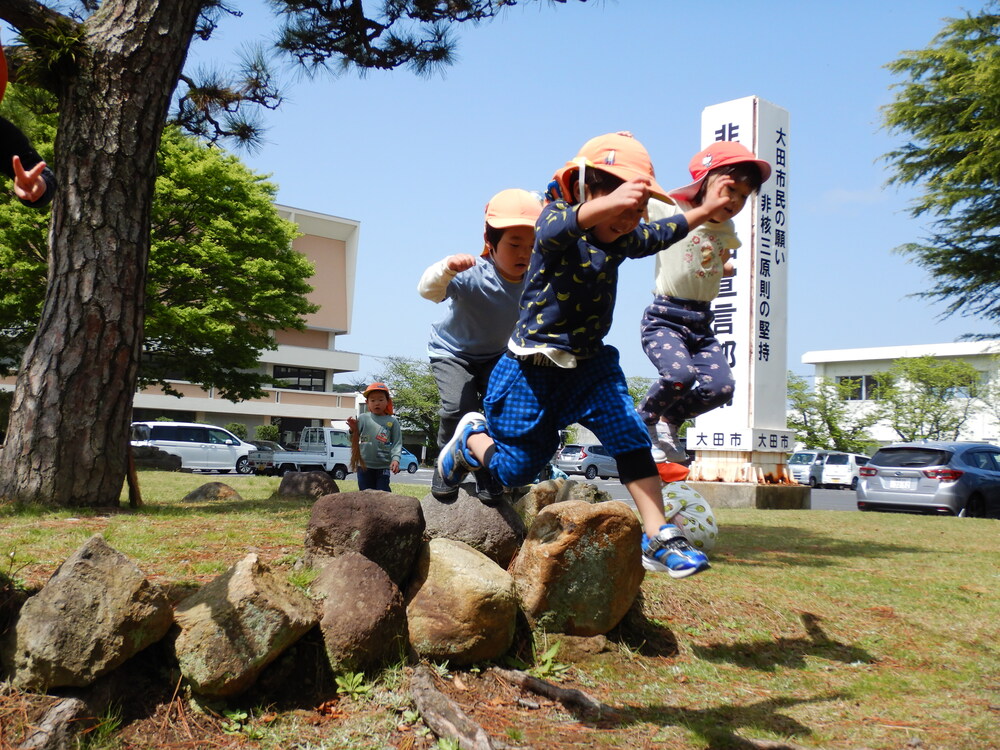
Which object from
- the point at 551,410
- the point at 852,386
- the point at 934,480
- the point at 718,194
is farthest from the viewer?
the point at 852,386

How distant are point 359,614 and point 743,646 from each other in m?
2.28

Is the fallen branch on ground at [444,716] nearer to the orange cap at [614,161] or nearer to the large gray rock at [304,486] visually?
the orange cap at [614,161]

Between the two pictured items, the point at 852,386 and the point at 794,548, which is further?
the point at 852,386

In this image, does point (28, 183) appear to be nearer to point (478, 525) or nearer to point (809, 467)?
point (478, 525)

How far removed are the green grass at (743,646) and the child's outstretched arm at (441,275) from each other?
1568 mm

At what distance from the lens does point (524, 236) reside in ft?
13.1

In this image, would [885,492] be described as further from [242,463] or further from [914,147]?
[242,463]

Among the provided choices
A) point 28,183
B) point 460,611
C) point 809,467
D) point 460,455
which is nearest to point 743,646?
point 460,611

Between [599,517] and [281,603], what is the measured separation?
1784 millimetres

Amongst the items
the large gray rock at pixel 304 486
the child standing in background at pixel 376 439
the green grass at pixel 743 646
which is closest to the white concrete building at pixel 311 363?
the child standing in background at pixel 376 439

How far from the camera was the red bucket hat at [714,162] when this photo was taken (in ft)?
11.6

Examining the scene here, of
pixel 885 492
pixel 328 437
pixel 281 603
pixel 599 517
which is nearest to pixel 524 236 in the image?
pixel 599 517

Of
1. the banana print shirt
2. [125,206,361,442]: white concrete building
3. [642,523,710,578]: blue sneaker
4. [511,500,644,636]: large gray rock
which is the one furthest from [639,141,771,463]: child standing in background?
[125,206,361,442]: white concrete building

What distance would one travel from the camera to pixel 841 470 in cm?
3353
